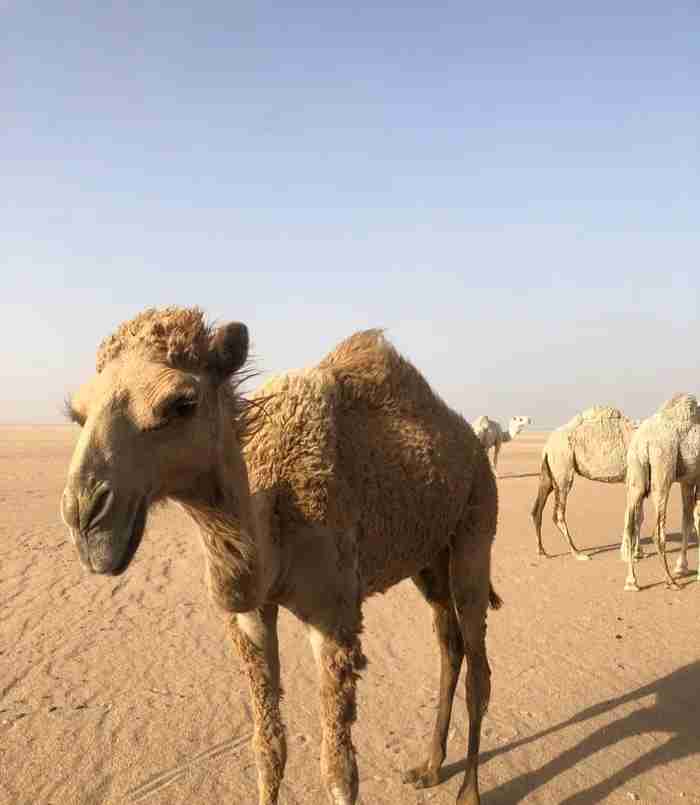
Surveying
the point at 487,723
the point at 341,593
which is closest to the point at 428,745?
the point at 487,723

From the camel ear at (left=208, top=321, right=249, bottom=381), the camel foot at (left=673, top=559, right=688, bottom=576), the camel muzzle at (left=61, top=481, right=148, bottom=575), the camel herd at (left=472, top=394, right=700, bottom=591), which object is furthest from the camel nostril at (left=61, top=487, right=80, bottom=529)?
the camel foot at (left=673, top=559, right=688, bottom=576)

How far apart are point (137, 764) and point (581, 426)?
9.43 metres

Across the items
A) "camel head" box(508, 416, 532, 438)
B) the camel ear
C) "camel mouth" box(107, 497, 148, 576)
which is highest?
the camel ear

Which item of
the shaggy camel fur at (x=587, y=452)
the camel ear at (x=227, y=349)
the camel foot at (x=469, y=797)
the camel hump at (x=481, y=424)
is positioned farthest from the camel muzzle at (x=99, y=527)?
the camel hump at (x=481, y=424)

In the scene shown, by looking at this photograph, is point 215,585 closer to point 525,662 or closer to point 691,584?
point 525,662

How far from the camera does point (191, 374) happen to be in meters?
2.45

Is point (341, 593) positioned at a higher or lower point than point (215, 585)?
lower

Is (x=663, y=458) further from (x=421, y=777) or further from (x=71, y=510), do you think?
(x=71, y=510)

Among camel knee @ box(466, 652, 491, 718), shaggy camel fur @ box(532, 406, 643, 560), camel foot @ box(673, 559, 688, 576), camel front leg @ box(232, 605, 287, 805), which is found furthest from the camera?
shaggy camel fur @ box(532, 406, 643, 560)

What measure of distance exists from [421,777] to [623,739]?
1.63 meters

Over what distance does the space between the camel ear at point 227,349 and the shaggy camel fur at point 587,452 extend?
383 inches

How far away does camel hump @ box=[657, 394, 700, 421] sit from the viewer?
968 centimetres

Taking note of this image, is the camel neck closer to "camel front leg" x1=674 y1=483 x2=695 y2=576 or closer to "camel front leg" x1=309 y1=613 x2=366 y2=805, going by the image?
"camel front leg" x1=309 y1=613 x2=366 y2=805

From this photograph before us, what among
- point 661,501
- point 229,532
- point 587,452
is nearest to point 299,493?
point 229,532
